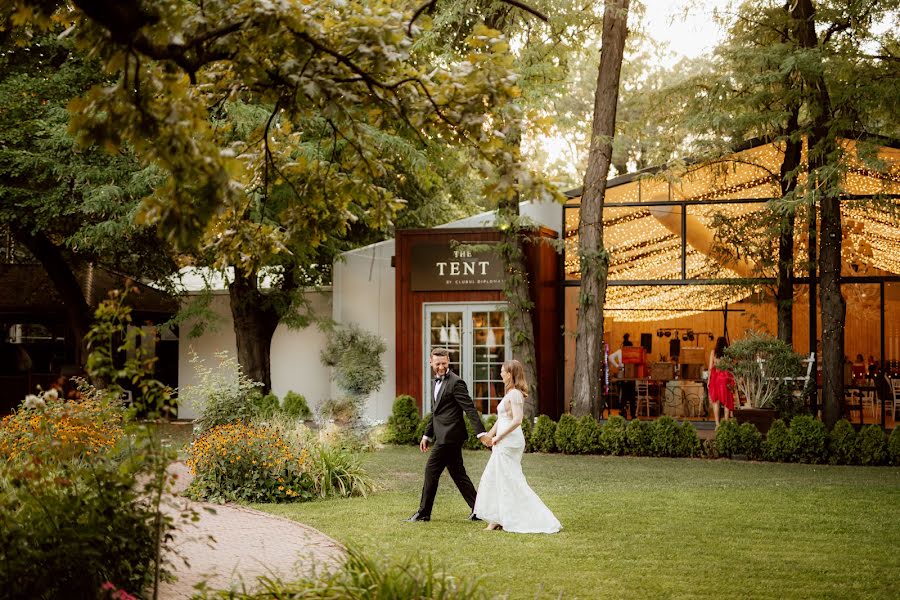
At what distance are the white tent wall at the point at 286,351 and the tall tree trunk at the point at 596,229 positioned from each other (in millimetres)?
7690

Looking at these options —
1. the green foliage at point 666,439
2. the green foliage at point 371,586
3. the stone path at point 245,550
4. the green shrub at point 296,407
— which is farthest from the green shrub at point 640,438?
the green foliage at point 371,586

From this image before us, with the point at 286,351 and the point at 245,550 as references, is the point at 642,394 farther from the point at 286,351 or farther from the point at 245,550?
the point at 245,550

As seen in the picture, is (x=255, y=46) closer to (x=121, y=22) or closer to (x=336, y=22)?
(x=336, y=22)

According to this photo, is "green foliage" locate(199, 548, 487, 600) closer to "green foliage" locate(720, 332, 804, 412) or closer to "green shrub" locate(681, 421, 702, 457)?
"green shrub" locate(681, 421, 702, 457)

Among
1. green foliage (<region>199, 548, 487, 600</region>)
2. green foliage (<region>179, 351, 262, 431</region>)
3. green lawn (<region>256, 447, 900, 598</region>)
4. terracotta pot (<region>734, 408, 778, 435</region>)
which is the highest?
green foliage (<region>179, 351, 262, 431</region>)

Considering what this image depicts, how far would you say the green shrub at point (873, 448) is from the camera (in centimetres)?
1582

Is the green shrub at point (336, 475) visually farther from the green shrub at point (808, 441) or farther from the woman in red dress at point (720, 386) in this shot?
the woman in red dress at point (720, 386)

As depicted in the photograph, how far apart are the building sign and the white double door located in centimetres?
47

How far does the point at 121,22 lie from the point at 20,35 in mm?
2234

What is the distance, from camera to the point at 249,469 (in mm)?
11773

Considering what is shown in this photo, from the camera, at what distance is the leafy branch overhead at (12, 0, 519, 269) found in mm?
4707

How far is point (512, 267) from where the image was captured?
66.4ft

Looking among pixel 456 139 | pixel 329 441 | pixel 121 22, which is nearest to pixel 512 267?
pixel 329 441

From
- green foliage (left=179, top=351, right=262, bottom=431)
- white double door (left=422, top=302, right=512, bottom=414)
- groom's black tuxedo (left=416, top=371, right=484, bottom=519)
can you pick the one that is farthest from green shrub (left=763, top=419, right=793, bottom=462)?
green foliage (left=179, top=351, right=262, bottom=431)
